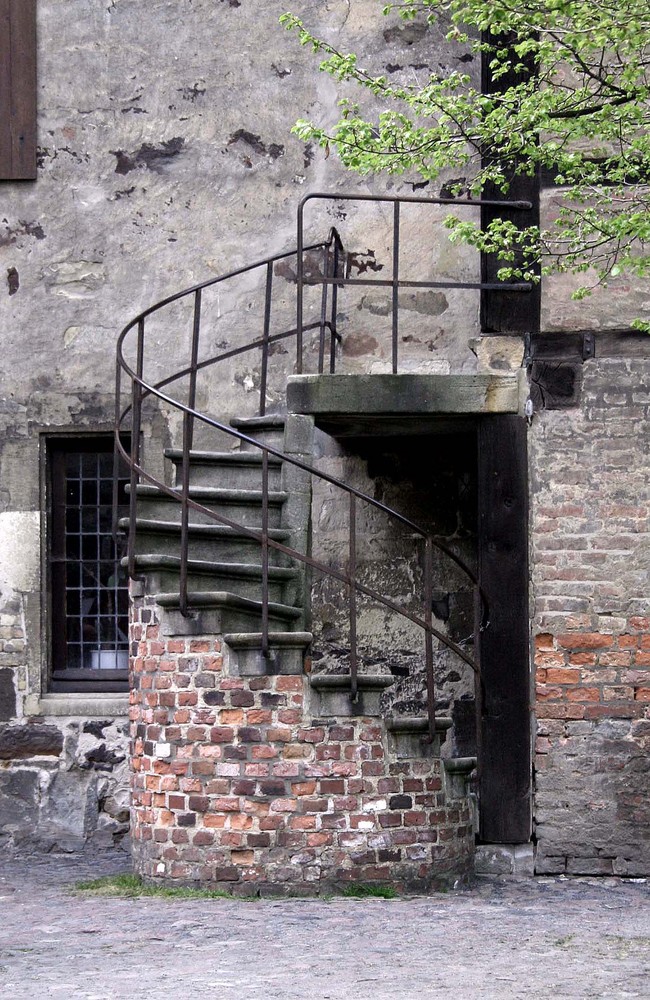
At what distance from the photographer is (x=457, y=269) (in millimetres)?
8930

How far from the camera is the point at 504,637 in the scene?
786 cm

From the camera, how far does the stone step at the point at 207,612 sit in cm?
701

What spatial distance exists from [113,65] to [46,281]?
1.50 m

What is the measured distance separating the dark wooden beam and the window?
257 cm

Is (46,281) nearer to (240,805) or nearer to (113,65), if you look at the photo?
(113,65)

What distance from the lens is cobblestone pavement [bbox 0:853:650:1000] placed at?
5.13 metres

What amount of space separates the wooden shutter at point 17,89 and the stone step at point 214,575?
3188 mm

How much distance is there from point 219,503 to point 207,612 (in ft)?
2.79

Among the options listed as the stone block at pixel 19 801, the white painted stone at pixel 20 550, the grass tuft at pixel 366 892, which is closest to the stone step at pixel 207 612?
the grass tuft at pixel 366 892

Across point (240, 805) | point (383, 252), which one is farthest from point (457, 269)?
point (240, 805)

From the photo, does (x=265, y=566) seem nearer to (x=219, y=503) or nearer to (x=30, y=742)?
(x=219, y=503)

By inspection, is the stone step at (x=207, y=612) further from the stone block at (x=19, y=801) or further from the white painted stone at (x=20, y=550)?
the stone block at (x=19, y=801)

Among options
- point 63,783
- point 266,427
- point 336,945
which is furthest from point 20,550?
point 336,945

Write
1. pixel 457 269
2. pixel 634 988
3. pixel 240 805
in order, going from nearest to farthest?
pixel 634 988 → pixel 240 805 → pixel 457 269
